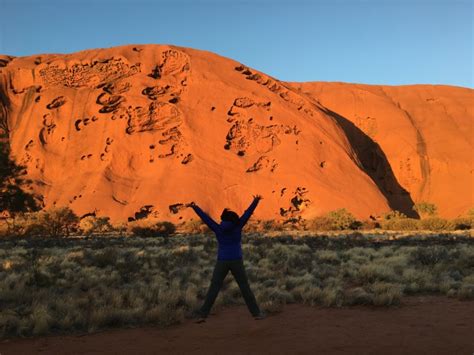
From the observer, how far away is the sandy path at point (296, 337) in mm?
5770

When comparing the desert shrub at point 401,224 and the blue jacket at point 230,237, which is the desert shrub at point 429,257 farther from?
the desert shrub at point 401,224

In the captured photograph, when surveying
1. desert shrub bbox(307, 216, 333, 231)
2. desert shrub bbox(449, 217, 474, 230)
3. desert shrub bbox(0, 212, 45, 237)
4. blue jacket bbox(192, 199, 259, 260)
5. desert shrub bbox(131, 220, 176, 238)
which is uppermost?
blue jacket bbox(192, 199, 259, 260)

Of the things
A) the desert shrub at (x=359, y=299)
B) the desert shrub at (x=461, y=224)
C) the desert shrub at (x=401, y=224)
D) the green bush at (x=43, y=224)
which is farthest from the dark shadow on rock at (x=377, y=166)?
the desert shrub at (x=359, y=299)

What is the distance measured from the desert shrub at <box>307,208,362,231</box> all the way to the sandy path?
28689 mm

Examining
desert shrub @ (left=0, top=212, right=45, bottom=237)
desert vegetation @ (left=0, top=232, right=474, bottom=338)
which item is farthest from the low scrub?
desert vegetation @ (left=0, top=232, right=474, bottom=338)

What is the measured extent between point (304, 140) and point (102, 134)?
72.1 feet

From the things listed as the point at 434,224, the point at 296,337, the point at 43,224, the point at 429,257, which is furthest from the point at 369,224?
the point at 296,337

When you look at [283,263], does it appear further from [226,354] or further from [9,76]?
[9,76]

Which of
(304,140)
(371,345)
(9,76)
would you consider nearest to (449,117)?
(304,140)

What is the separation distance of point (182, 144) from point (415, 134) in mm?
35253

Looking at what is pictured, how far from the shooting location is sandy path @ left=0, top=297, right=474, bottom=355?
5770 millimetres

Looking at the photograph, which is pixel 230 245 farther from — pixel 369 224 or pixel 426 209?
pixel 426 209

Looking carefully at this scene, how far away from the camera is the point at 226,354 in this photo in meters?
5.54

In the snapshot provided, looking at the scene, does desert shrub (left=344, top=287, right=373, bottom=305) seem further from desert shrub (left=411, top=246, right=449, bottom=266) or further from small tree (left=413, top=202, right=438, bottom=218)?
small tree (left=413, top=202, right=438, bottom=218)
